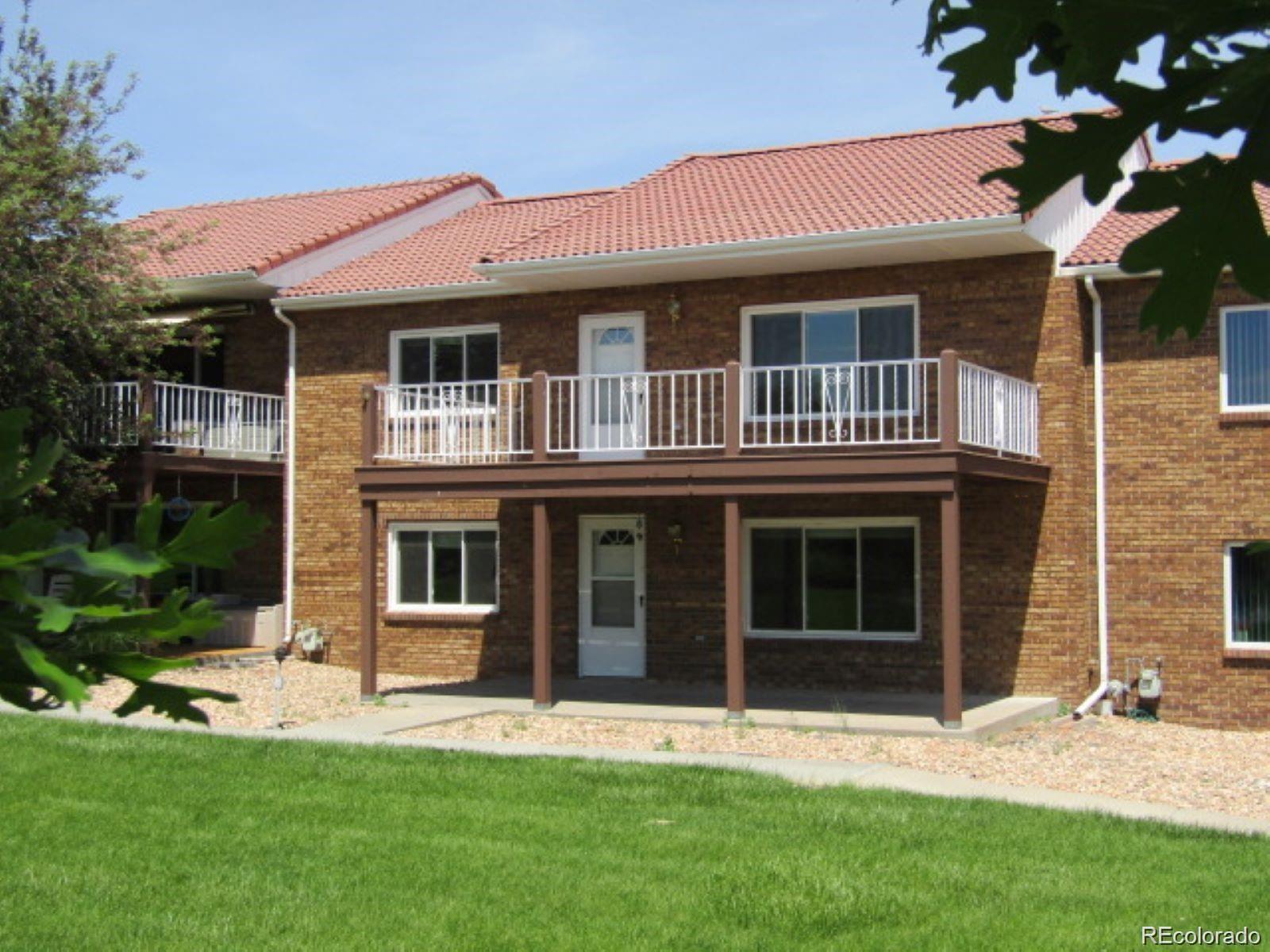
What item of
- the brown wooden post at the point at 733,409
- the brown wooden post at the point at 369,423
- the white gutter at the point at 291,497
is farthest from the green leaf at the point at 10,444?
the white gutter at the point at 291,497

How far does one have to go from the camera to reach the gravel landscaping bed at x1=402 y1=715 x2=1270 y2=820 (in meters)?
12.5

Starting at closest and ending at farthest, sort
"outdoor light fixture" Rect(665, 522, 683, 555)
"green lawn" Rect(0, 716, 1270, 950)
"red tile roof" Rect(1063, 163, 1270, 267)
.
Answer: "green lawn" Rect(0, 716, 1270, 950), "red tile roof" Rect(1063, 163, 1270, 267), "outdoor light fixture" Rect(665, 522, 683, 555)

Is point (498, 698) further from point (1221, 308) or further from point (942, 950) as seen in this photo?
point (942, 950)

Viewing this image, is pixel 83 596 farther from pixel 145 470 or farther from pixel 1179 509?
pixel 145 470

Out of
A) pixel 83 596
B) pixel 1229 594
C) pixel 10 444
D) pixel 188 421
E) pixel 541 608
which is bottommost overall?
pixel 541 608

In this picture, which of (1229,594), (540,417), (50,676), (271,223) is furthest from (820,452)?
(50,676)

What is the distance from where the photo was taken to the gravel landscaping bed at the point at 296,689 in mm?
16266

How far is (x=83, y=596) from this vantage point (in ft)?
4.30

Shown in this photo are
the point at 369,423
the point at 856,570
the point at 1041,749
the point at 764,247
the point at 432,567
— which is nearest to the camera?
the point at 1041,749

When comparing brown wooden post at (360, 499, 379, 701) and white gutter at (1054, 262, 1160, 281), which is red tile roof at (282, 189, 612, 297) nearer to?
brown wooden post at (360, 499, 379, 701)

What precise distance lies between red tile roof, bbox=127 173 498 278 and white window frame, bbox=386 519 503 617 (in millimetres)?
4249

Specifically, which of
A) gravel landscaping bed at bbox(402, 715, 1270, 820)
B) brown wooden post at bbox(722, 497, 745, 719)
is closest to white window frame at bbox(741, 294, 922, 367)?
brown wooden post at bbox(722, 497, 745, 719)

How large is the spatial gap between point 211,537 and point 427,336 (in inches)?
799

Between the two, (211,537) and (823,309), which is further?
(823,309)
